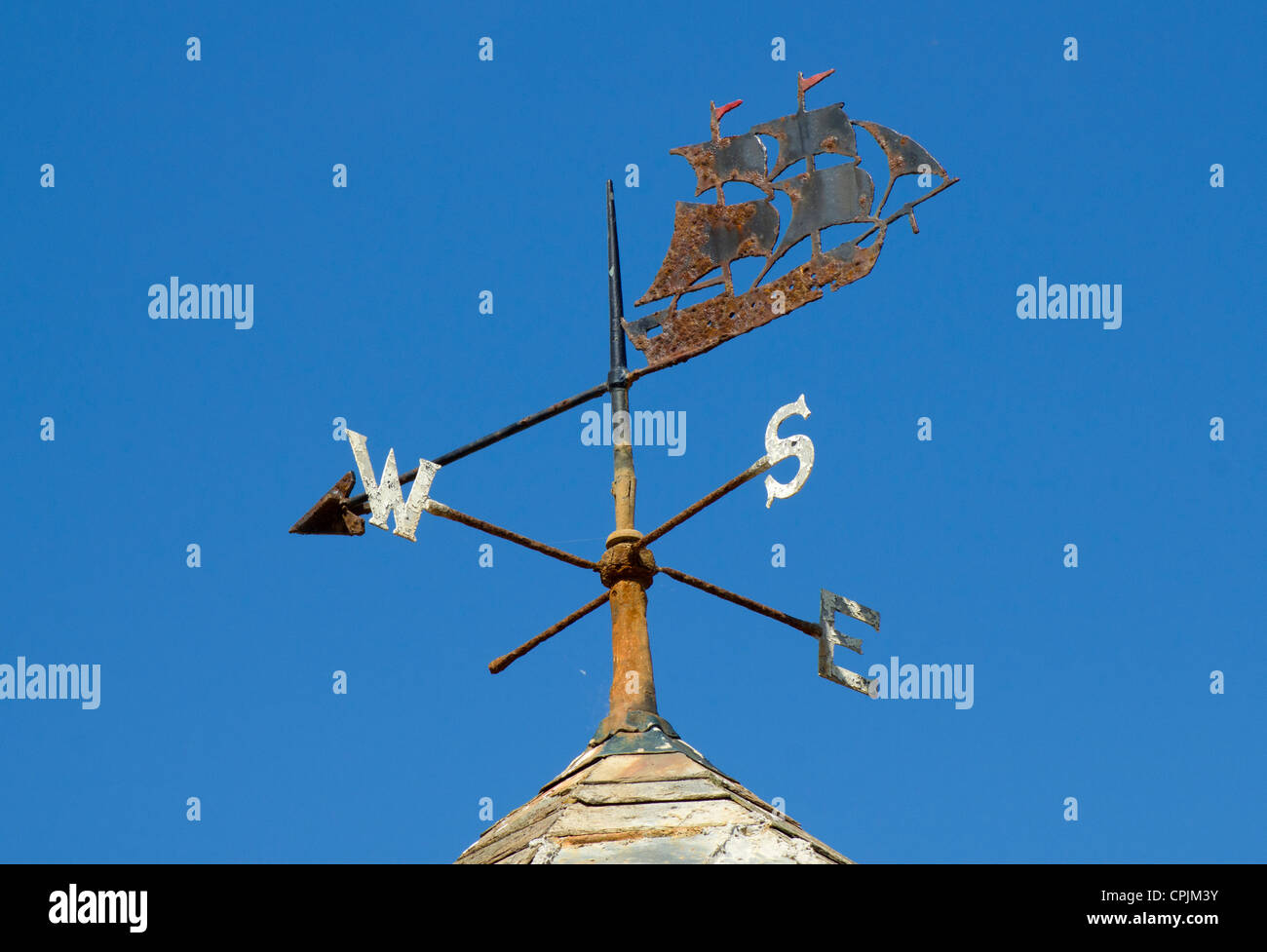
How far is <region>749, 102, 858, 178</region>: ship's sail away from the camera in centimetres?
802

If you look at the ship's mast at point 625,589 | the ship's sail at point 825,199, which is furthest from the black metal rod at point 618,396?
the ship's sail at point 825,199

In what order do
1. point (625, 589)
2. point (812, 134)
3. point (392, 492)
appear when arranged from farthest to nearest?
point (812, 134) → point (392, 492) → point (625, 589)

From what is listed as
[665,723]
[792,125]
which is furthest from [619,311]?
[665,723]

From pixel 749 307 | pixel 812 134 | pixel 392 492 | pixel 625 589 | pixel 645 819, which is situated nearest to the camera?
pixel 645 819

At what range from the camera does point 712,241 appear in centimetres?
802

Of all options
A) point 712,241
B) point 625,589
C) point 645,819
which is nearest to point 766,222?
point 712,241

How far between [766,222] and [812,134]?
0.51m

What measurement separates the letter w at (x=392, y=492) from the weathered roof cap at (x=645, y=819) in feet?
4.35

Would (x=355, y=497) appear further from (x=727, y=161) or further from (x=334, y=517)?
(x=727, y=161)

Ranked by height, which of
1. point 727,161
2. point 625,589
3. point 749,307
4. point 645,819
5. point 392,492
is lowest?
point 645,819

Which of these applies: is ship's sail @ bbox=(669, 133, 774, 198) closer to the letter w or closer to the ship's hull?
the ship's hull

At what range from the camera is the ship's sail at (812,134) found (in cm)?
802

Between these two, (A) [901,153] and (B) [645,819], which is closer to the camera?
(B) [645,819]

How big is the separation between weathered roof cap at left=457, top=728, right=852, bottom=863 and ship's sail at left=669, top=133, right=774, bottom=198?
10.1 feet
